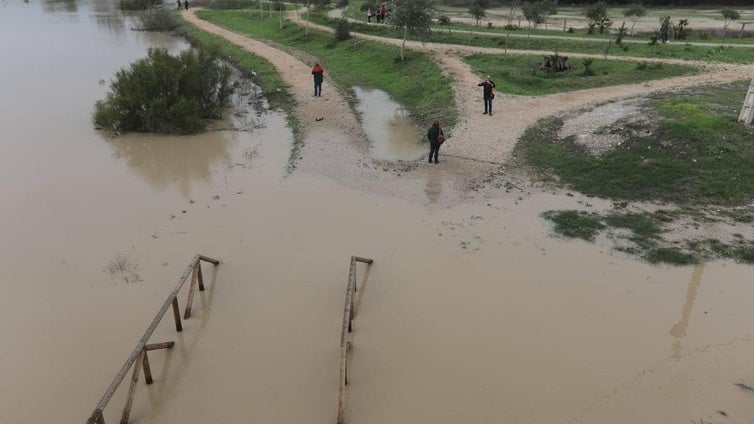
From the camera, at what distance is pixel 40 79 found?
28.3 metres

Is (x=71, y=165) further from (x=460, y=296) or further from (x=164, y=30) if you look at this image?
(x=164, y=30)

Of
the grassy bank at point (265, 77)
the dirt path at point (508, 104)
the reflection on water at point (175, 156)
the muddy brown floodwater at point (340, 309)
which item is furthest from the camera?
the grassy bank at point (265, 77)

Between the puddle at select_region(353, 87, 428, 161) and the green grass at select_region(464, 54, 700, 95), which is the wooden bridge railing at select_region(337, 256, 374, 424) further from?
the green grass at select_region(464, 54, 700, 95)

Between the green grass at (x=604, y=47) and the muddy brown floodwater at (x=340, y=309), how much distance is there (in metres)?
19.7

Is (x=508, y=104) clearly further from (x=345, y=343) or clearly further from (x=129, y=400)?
(x=129, y=400)

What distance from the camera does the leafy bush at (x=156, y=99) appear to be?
2077cm

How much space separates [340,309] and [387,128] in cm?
1254

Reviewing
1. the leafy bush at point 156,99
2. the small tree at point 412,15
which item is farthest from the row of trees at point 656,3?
the leafy bush at point 156,99

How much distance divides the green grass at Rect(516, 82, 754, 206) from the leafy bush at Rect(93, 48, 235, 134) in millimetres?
13332

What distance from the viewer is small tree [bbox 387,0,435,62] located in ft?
94.3

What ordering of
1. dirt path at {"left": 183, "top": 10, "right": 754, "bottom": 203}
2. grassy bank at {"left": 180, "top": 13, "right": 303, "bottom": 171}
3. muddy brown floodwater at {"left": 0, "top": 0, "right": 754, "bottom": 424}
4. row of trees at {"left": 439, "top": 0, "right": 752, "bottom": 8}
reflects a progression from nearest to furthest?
muddy brown floodwater at {"left": 0, "top": 0, "right": 754, "bottom": 424}, dirt path at {"left": 183, "top": 10, "right": 754, "bottom": 203}, grassy bank at {"left": 180, "top": 13, "right": 303, "bottom": 171}, row of trees at {"left": 439, "top": 0, "right": 752, "bottom": 8}

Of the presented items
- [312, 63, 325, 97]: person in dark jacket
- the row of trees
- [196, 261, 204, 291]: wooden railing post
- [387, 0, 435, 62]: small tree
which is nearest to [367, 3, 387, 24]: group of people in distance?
[387, 0, 435, 62]: small tree

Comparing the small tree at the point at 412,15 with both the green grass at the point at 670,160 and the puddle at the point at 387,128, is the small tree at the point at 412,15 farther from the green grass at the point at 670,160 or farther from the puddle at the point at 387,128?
the green grass at the point at 670,160

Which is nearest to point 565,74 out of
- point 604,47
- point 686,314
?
point 604,47
